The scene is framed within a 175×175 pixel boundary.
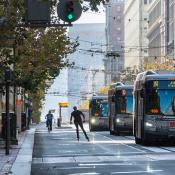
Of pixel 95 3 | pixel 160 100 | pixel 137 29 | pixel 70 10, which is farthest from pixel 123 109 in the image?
pixel 137 29

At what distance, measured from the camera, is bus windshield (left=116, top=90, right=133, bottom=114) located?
44.8m

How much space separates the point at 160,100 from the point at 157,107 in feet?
1.04

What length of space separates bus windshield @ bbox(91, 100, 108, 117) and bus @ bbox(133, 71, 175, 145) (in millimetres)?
30109

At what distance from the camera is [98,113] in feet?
201

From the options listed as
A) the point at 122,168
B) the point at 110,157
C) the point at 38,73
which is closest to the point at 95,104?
the point at 38,73

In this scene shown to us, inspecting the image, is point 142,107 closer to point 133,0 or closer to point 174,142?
point 174,142

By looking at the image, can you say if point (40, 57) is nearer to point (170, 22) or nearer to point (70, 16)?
point (70, 16)

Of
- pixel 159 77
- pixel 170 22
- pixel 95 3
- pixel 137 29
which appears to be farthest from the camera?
pixel 137 29

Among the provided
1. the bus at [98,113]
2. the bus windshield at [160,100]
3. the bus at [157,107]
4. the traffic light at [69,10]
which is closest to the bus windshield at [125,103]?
the bus at [157,107]

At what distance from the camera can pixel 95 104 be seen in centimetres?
6184

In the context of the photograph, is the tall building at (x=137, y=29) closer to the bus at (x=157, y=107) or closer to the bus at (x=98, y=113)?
the bus at (x=98, y=113)

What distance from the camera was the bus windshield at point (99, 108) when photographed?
61312mm

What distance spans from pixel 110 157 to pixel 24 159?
2.66m

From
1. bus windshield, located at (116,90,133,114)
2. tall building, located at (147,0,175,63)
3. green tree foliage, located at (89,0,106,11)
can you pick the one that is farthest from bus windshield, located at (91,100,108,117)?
tall building, located at (147,0,175,63)
